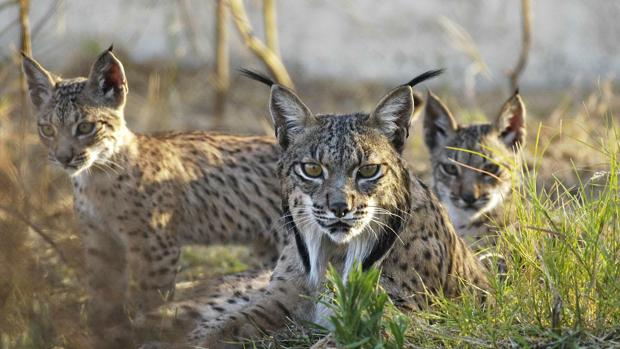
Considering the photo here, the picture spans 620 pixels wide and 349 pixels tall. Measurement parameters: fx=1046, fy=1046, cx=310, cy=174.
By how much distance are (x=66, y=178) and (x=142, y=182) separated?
564 mm

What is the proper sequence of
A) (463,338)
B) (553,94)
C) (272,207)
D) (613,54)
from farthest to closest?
(613,54)
(553,94)
(272,207)
(463,338)

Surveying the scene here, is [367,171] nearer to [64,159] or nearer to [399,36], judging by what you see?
[64,159]

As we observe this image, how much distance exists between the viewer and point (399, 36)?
1423 cm

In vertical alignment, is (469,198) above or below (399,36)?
below

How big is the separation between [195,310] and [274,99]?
58.3 inches

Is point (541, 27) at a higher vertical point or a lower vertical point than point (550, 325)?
higher

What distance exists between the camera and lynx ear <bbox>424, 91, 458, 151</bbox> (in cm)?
802

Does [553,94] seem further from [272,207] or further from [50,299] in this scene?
[50,299]

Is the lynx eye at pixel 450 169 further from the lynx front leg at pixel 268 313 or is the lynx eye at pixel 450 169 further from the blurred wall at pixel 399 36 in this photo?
the blurred wall at pixel 399 36

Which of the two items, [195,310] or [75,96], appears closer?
[195,310]

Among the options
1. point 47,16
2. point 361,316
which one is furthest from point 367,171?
point 47,16

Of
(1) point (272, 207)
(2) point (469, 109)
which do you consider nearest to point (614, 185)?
(1) point (272, 207)

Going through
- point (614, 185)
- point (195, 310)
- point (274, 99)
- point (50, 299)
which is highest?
point (274, 99)

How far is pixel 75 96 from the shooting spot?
6.92 metres
